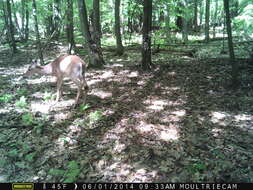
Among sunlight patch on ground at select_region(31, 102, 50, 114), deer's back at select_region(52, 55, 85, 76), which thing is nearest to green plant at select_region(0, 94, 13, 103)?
sunlight patch on ground at select_region(31, 102, 50, 114)

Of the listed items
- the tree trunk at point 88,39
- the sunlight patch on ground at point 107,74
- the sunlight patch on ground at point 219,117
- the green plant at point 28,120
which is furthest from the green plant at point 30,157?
A: the tree trunk at point 88,39

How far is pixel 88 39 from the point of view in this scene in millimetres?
9641

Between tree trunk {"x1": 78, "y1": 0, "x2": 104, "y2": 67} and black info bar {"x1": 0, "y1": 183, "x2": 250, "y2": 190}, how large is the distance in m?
7.17

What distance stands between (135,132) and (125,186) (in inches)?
59.3

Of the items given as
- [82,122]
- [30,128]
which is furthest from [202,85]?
[30,128]

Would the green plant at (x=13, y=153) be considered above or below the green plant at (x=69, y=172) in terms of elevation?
above

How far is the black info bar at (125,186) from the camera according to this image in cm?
320

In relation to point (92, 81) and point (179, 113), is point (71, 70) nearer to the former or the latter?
point (92, 81)

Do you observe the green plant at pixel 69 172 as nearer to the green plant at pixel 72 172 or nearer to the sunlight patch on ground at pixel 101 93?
the green plant at pixel 72 172

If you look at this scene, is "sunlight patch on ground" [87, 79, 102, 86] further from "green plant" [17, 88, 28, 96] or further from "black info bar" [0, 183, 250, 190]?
"black info bar" [0, 183, 250, 190]

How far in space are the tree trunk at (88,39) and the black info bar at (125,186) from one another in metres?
7.17

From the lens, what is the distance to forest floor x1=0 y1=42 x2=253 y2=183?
3.63 meters

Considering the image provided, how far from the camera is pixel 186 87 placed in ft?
23.5

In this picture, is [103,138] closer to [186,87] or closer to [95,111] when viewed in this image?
[95,111]
